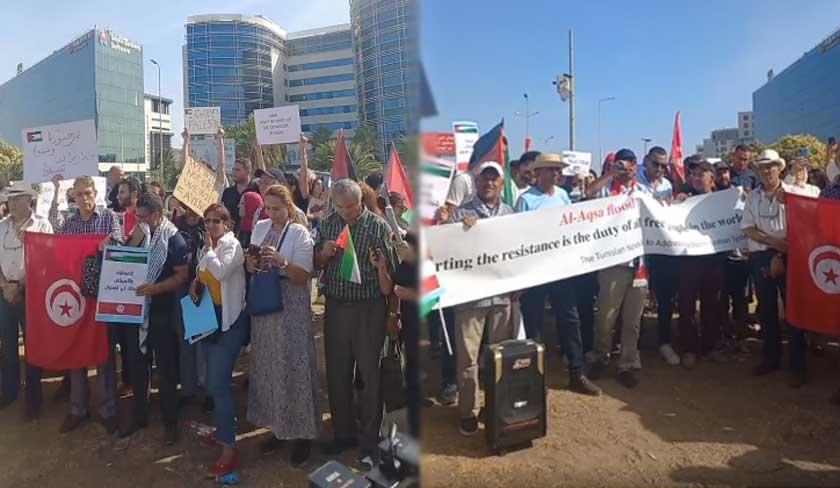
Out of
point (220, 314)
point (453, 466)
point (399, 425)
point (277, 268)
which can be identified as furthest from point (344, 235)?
point (453, 466)

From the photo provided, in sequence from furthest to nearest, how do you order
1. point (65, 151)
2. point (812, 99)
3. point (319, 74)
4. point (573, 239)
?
1. point (319, 74)
2. point (812, 99)
3. point (65, 151)
4. point (573, 239)

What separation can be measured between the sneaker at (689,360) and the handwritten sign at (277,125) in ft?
17.4

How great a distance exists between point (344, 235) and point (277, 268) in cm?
49

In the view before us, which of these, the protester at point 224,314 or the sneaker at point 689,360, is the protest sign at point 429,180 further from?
the sneaker at point 689,360

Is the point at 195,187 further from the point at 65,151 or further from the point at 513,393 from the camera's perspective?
the point at 513,393

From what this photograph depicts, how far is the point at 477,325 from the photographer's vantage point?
145 inches

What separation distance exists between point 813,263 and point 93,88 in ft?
190

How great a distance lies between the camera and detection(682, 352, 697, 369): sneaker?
15.9 feet

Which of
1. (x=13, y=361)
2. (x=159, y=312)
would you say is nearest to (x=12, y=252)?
(x=13, y=361)

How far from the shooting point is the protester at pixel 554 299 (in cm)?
409

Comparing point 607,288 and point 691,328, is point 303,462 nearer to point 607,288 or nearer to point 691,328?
point 607,288

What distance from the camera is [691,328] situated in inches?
198

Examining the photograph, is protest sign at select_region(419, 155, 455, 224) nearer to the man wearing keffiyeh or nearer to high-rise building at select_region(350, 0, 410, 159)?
high-rise building at select_region(350, 0, 410, 159)

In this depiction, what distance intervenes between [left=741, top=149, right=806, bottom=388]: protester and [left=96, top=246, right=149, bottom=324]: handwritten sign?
478 centimetres
